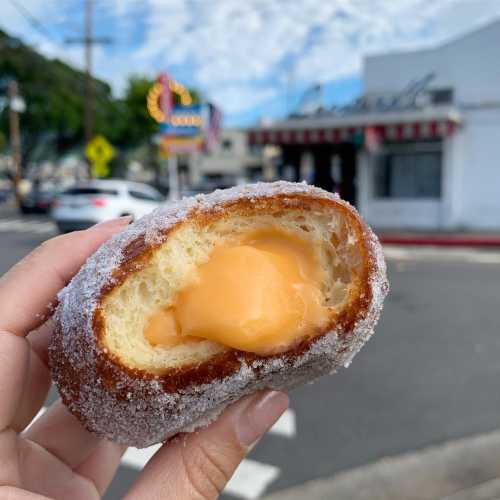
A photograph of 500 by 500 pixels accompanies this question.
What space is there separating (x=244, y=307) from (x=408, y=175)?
54.9ft

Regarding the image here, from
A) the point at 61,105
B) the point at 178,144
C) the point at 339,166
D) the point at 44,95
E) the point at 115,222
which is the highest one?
the point at 44,95

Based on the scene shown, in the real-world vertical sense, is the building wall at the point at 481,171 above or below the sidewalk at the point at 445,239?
above

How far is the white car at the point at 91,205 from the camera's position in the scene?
11695 mm

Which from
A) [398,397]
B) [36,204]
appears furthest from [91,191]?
[36,204]

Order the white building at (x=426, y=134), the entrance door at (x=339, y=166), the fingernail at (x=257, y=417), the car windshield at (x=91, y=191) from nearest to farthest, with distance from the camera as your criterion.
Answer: the fingernail at (x=257, y=417), the car windshield at (x=91, y=191), the white building at (x=426, y=134), the entrance door at (x=339, y=166)

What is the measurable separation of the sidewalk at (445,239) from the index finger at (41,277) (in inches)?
508

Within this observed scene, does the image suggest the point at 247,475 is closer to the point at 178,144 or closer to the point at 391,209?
the point at 391,209

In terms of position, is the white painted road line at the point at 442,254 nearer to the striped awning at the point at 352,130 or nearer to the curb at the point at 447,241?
the curb at the point at 447,241

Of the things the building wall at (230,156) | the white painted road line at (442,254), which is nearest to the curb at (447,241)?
the white painted road line at (442,254)

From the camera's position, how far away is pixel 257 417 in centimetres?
170

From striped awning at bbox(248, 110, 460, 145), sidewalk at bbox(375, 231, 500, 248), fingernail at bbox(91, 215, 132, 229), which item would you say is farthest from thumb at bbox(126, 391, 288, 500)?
striped awning at bbox(248, 110, 460, 145)

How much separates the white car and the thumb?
32.5 feet

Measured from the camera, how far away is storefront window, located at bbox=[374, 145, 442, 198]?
55.7ft

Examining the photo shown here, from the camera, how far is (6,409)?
4.96 ft
